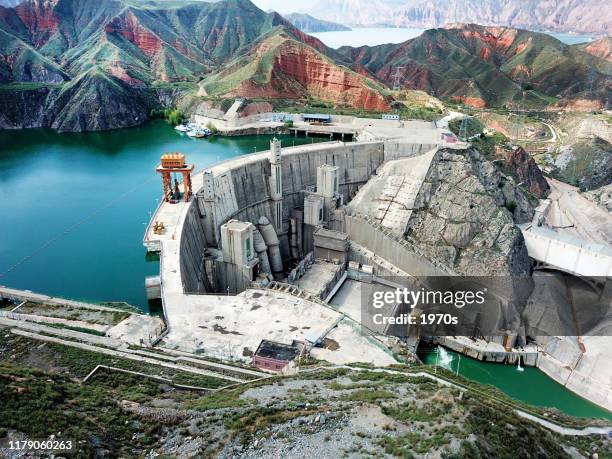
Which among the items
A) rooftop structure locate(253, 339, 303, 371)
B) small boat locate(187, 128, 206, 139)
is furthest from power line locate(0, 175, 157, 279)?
small boat locate(187, 128, 206, 139)

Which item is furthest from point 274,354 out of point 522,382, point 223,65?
point 223,65

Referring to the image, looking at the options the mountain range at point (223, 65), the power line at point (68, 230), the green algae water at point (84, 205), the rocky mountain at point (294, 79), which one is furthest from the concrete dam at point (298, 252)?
the mountain range at point (223, 65)

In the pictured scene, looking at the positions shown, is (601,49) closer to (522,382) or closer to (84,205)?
(522,382)

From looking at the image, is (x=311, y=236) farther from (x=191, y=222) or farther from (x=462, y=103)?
(x=462, y=103)

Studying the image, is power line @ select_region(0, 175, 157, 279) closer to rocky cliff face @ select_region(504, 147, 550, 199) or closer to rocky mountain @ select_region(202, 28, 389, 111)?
rocky mountain @ select_region(202, 28, 389, 111)

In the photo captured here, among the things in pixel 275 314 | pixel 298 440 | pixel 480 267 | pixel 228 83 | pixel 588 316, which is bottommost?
pixel 588 316

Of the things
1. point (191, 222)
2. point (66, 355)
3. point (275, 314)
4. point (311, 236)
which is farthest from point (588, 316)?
point (66, 355)

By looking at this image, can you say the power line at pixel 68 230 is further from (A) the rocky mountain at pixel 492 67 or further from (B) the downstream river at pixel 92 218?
(A) the rocky mountain at pixel 492 67
